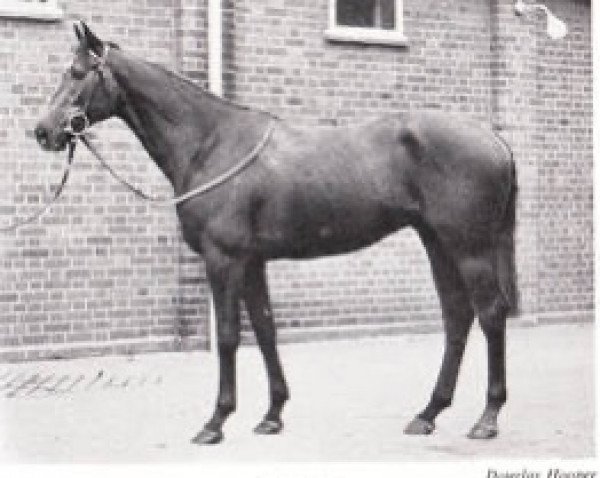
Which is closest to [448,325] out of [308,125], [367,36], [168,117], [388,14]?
[168,117]

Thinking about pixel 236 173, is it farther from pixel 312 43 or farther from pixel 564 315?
pixel 564 315

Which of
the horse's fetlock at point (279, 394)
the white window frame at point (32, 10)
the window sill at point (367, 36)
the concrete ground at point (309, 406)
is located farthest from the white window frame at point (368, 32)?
the horse's fetlock at point (279, 394)

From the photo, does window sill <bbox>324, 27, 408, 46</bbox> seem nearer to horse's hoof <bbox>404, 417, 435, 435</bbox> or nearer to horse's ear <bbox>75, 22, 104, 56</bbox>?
horse's ear <bbox>75, 22, 104, 56</bbox>

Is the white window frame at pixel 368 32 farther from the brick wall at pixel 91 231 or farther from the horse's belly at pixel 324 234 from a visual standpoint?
the horse's belly at pixel 324 234

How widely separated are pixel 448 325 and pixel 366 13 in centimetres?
488

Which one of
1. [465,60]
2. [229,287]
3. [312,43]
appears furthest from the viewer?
[465,60]

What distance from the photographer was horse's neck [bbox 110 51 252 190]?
5992mm

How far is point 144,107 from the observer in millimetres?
6023

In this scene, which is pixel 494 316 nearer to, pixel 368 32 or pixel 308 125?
pixel 308 125

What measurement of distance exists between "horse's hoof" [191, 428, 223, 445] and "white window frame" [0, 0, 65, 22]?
175 inches

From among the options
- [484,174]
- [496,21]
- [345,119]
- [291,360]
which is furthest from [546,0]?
[484,174]

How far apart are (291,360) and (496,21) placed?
433cm

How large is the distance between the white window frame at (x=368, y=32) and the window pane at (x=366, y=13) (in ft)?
0.14

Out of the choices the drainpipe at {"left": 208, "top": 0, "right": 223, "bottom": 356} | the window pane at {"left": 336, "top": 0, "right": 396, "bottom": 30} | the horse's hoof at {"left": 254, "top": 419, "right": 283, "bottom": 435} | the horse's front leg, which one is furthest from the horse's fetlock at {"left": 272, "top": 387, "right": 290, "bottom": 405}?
the window pane at {"left": 336, "top": 0, "right": 396, "bottom": 30}
